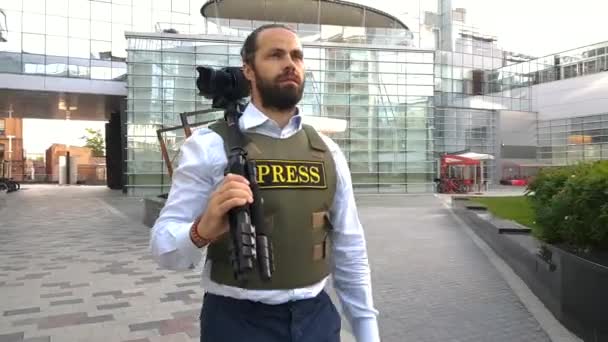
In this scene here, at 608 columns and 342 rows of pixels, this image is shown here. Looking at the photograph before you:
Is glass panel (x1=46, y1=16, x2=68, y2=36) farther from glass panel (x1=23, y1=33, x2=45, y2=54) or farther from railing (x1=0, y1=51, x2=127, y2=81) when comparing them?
railing (x1=0, y1=51, x2=127, y2=81)

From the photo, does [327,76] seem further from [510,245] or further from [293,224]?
[293,224]

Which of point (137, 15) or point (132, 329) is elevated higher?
point (137, 15)

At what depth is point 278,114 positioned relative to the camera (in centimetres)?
185

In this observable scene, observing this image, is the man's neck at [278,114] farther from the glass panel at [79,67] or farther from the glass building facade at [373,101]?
the glass panel at [79,67]

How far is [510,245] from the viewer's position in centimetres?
778

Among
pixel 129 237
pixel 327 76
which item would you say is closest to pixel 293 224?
pixel 129 237

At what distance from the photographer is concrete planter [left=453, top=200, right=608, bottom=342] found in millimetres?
4137

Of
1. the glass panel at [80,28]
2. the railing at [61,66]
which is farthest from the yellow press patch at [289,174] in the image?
the glass panel at [80,28]

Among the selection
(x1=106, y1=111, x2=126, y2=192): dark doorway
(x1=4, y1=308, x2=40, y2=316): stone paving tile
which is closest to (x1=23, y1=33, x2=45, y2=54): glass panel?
(x1=106, y1=111, x2=126, y2=192): dark doorway

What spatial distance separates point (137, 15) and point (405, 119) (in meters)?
17.7

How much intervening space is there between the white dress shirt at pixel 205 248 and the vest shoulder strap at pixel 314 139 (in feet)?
0.13

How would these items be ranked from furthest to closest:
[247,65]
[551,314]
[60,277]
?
[60,277] < [551,314] < [247,65]

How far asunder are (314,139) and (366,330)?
70 centimetres

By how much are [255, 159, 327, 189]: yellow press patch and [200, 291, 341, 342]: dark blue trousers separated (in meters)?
0.38
